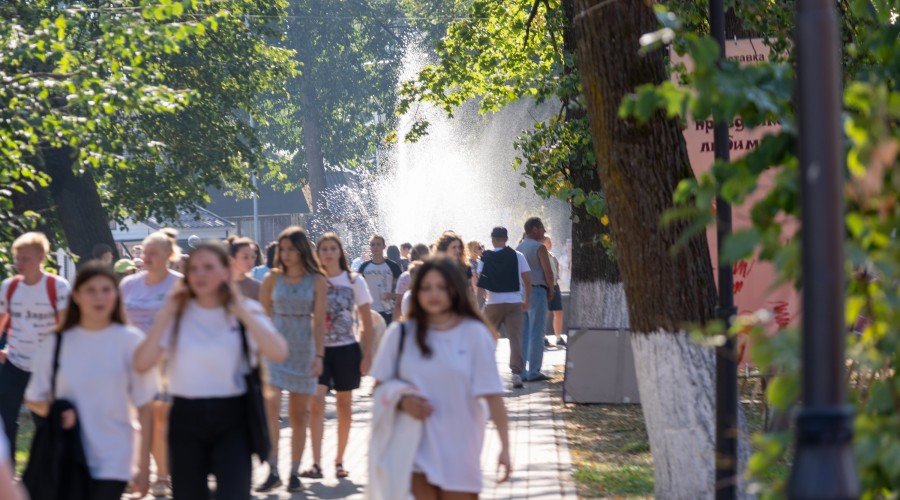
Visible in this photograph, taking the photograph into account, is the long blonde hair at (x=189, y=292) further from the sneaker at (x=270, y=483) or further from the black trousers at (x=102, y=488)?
the sneaker at (x=270, y=483)

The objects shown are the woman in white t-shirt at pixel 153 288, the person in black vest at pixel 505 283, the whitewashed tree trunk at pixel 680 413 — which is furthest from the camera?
the person in black vest at pixel 505 283

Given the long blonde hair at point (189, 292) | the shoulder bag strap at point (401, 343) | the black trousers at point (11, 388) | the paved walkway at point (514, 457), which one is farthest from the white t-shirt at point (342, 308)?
the shoulder bag strap at point (401, 343)

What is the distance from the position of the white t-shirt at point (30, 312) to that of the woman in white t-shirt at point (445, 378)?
12.5 ft

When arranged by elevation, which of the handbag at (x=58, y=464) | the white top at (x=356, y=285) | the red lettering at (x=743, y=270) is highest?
the red lettering at (x=743, y=270)

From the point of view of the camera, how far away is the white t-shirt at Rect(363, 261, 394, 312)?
18641 mm

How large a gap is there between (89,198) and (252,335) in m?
17.5

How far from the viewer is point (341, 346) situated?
437 inches

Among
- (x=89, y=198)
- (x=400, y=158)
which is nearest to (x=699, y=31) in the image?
(x=89, y=198)

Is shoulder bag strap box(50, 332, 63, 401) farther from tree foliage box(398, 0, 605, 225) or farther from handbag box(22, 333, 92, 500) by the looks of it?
tree foliage box(398, 0, 605, 225)

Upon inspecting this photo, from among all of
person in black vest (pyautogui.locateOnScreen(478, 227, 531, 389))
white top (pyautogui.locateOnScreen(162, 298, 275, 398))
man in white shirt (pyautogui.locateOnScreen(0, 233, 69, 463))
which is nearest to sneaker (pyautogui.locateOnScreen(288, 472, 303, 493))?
man in white shirt (pyautogui.locateOnScreen(0, 233, 69, 463))

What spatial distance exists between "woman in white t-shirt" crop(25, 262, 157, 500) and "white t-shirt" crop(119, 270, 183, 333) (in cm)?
279

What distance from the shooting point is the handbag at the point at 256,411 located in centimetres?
Result: 680

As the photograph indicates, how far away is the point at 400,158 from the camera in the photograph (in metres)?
59.6

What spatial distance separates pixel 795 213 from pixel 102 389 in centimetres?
357
